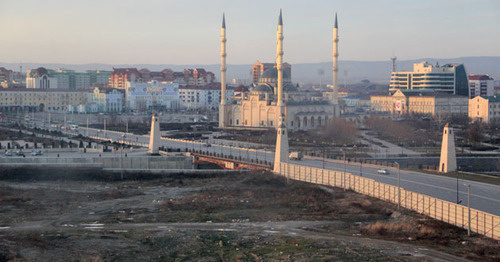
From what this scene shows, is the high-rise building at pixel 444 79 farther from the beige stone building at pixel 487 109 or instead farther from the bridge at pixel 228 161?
the bridge at pixel 228 161

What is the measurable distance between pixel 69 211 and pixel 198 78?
86.4m

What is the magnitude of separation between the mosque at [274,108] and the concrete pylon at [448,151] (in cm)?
2609

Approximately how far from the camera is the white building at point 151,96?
76375 millimetres

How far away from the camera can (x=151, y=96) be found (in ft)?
260

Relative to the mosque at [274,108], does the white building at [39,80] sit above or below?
above

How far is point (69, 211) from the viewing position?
18484 mm

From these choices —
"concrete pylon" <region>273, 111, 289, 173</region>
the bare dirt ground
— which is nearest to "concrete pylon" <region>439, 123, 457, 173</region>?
the bare dirt ground

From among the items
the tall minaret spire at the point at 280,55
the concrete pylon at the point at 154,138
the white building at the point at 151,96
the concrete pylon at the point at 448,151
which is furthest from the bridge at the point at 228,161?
the white building at the point at 151,96

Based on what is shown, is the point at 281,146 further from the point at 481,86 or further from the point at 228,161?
the point at 481,86

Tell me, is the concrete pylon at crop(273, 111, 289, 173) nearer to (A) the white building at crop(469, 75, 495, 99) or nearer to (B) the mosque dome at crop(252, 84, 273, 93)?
(B) the mosque dome at crop(252, 84, 273, 93)

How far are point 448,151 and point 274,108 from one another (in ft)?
92.3

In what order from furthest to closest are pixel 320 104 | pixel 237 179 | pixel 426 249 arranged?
pixel 320 104 < pixel 237 179 < pixel 426 249

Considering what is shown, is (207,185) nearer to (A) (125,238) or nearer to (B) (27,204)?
(B) (27,204)

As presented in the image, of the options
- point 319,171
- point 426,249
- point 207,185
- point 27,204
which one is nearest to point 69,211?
point 27,204
